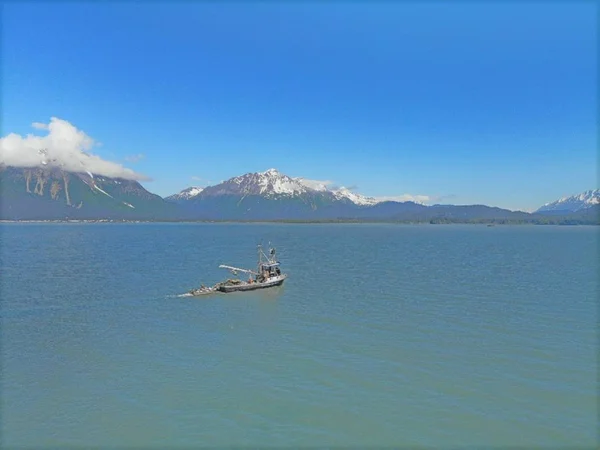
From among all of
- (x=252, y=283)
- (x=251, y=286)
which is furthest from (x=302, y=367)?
(x=252, y=283)

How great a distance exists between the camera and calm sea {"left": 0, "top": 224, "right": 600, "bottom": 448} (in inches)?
977

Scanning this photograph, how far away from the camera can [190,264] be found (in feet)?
350

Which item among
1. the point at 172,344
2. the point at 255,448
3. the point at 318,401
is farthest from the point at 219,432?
the point at 172,344

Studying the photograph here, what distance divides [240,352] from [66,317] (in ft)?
88.5

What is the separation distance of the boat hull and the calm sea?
8.33 feet

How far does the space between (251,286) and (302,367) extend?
3983 centimetres

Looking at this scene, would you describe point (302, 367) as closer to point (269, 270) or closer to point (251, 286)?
point (251, 286)

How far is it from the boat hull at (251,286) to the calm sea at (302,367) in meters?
2.54

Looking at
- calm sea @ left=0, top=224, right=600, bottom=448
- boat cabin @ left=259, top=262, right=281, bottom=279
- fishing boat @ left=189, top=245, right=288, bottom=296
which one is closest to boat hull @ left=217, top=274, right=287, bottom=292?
fishing boat @ left=189, top=245, right=288, bottom=296

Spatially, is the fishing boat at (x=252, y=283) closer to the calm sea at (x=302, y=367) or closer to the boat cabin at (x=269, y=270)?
the boat cabin at (x=269, y=270)

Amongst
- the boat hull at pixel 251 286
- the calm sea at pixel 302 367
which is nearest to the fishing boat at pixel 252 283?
the boat hull at pixel 251 286

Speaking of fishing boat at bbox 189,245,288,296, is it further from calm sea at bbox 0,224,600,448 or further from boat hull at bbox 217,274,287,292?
calm sea at bbox 0,224,600,448

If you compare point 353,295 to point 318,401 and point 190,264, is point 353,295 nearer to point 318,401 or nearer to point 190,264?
point 318,401

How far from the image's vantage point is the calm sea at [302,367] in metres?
24.8
